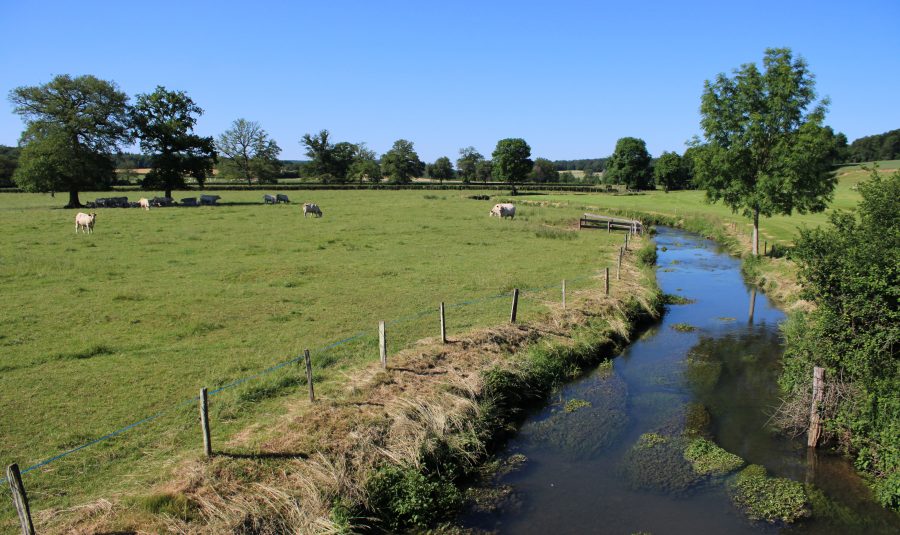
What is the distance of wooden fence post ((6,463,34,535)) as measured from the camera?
6.48 m

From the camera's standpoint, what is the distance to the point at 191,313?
17438 millimetres

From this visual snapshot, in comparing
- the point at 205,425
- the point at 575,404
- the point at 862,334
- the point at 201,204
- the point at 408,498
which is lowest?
the point at 575,404

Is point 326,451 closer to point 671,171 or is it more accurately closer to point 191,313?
point 191,313

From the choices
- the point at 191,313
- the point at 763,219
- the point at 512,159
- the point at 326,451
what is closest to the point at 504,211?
the point at 763,219

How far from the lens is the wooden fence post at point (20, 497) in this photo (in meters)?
6.48

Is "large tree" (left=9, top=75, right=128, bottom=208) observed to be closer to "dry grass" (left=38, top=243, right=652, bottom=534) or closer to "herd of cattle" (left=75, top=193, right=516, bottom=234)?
"herd of cattle" (left=75, top=193, right=516, bottom=234)

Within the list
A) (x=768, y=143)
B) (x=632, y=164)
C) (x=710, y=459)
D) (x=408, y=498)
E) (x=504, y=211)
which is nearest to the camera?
(x=408, y=498)

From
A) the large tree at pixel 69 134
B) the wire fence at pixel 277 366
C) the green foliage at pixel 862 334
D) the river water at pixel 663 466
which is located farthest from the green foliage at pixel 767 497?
the large tree at pixel 69 134

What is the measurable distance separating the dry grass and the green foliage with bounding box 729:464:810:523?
5.06m

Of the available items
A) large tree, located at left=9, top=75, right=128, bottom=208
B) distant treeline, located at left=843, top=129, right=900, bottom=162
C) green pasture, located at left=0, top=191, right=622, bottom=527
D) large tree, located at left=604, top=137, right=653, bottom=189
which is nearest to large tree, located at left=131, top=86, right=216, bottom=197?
large tree, located at left=9, top=75, right=128, bottom=208

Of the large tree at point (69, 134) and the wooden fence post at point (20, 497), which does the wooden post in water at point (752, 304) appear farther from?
the large tree at point (69, 134)

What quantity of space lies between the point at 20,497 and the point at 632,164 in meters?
111

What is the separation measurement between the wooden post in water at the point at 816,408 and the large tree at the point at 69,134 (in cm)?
6083

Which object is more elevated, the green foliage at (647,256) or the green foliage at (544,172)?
the green foliage at (544,172)
